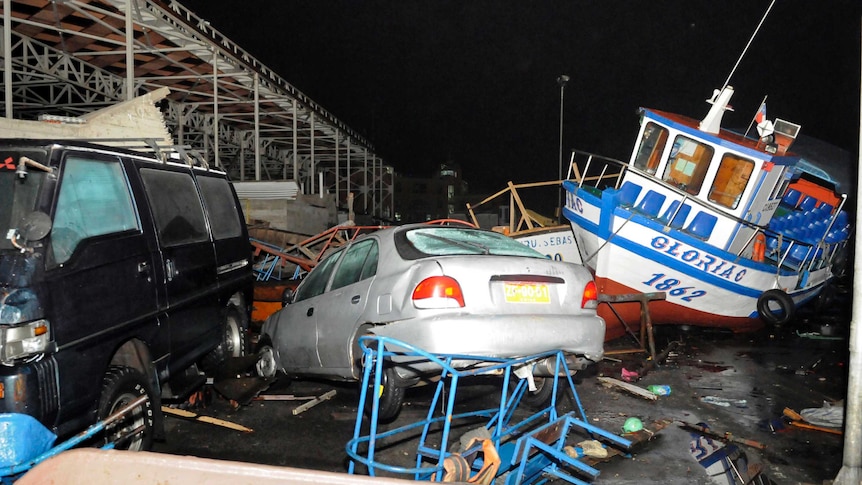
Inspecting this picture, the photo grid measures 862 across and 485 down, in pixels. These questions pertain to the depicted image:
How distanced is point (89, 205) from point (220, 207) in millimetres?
2241

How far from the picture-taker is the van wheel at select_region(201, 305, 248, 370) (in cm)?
592

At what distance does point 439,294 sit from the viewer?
4.23 meters

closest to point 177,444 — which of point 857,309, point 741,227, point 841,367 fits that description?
point 857,309

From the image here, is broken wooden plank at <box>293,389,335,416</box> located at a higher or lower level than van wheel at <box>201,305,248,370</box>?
lower

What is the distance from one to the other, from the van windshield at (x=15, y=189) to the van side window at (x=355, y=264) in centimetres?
245

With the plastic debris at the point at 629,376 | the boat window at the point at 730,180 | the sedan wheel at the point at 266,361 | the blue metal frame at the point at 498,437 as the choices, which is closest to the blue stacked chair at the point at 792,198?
the boat window at the point at 730,180

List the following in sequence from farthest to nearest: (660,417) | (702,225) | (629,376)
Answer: (702,225), (629,376), (660,417)

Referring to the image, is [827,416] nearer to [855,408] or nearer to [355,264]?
[855,408]

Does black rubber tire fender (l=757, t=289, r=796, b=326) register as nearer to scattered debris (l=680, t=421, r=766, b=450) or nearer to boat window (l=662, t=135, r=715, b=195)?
boat window (l=662, t=135, r=715, b=195)

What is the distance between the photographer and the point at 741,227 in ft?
32.4

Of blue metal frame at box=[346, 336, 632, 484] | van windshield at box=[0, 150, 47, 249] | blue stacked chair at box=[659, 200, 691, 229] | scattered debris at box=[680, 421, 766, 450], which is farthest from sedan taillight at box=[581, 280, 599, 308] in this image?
blue stacked chair at box=[659, 200, 691, 229]

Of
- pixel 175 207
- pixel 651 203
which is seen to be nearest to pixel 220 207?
pixel 175 207

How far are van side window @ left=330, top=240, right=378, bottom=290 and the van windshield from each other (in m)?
2.45

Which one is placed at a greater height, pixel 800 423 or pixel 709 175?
pixel 709 175
